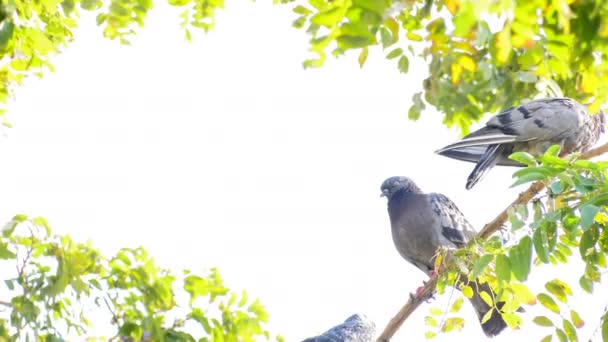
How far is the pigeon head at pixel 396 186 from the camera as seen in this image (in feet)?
28.5

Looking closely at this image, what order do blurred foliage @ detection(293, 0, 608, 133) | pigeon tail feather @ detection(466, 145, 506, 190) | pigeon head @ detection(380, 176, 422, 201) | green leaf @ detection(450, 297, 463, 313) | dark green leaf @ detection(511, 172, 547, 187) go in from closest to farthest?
blurred foliage @ detection(293, 0, 608, 133) → dark green leaf @ detection(511, 172, 547, 187) → green leaf @ detection(450, 297, 463, 313) → pigeon tail feather @ detection(466, 145, 506, 190) → pigeon head @ detection(380, 176, 422, 201)

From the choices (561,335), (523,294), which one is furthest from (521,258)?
(523,294)

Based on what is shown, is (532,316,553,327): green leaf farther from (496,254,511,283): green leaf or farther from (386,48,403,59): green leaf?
(386,48,403,59): green leaf

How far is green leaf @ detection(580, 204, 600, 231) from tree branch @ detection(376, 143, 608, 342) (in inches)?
38.5

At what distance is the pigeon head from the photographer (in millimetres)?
8695

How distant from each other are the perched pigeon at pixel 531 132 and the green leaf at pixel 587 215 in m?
3.09

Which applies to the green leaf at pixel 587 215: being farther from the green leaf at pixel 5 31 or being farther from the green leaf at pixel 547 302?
the green leaf at pixel 5 31

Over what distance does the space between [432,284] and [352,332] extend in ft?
5.55

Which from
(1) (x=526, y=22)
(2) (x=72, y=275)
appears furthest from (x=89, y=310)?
(1) (x=526, y=22)

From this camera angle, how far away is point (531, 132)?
7.13 metres

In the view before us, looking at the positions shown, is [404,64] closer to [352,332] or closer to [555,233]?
[555,233]

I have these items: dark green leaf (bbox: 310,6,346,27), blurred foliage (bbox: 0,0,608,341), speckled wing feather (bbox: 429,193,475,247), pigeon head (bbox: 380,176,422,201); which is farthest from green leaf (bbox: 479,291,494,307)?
pigeon head (bbox: 380,176,422,201)

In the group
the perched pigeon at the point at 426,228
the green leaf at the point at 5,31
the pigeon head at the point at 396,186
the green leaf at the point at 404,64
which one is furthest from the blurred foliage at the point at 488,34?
the pigeon head at the point at 396,186

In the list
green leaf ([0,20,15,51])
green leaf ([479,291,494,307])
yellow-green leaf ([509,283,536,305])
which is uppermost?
green leaf ([0,20,15,51])
